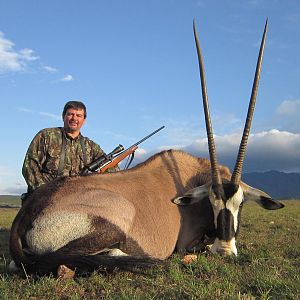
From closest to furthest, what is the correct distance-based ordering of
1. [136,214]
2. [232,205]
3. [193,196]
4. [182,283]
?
[182,283]
[136,214]
[232,205]
[193,196]

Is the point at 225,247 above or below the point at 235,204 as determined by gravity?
below

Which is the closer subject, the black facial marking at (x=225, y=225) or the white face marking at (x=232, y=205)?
the black facial marking at (x=225, y=225)

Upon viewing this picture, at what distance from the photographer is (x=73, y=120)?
26.6 feet

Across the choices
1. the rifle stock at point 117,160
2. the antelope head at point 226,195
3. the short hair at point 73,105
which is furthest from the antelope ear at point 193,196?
the short hair at point 73,105

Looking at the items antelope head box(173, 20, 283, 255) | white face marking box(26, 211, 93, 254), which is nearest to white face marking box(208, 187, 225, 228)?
antelope head box(173, 20, 283, 255)

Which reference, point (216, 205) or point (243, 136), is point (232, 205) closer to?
point (216, 205)

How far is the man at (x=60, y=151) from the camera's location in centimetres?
780

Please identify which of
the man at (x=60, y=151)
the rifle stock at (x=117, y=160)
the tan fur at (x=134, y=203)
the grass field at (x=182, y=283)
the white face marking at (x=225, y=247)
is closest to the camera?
the grass field at (x=182, y=283)

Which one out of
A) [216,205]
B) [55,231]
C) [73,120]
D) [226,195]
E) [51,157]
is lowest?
[55,231]

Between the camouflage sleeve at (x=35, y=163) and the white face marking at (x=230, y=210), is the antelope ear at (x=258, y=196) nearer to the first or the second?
the white face marking at (x=230, y=210)

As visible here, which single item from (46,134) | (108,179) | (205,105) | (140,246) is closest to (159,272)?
(140,246)

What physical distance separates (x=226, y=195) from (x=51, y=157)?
11.1ft

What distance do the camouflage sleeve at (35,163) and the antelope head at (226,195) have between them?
8.96 feet

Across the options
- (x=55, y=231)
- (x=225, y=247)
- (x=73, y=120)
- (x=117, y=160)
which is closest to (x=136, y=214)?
(x=55, y=231)
